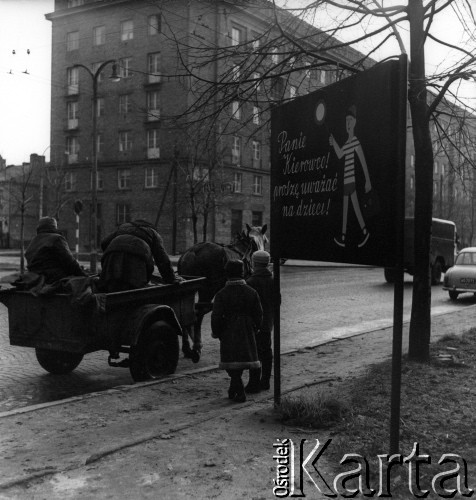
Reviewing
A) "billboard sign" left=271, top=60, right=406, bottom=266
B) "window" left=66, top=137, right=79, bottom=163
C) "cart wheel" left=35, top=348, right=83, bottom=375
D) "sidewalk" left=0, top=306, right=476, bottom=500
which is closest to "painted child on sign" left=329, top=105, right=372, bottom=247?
"billboard sign" left=271, top=60, right=406, bottom=266

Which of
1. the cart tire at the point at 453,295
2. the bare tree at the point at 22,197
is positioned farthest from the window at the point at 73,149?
the cart tire at the point at 453,295

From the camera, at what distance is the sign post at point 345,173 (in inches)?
181

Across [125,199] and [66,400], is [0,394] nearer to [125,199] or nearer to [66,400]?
[66,400]

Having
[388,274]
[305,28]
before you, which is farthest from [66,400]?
[388,274]

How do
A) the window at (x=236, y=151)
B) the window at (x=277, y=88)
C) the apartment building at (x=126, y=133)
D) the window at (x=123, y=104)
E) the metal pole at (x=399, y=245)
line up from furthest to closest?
the window at (x=123, y=104) → the window at (x=236, y=151) → the apartment building at (x=126, y=133) → the window at (x=277, y=88) → the metal pole at (x=399, y=245)

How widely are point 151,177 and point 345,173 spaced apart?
43.7 meters

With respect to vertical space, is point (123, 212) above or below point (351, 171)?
above

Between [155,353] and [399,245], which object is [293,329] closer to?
[155,353]

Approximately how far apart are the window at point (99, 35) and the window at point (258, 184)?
626 inches

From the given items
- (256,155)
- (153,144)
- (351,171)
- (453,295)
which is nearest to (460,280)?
(453,295)

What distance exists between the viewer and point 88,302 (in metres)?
6.95

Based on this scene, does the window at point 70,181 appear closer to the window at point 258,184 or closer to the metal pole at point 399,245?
the window at point 258,184

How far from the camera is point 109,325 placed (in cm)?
732

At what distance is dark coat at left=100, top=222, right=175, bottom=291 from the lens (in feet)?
25.0
